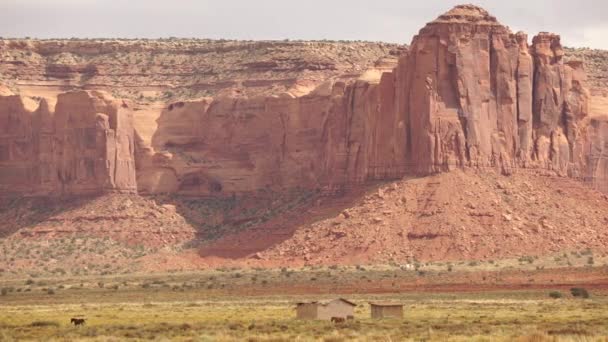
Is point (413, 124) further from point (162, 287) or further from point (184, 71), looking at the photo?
point (184, 71)

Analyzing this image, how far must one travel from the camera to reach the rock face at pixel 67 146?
13712cm

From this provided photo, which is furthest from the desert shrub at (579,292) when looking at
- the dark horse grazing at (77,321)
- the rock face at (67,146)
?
the rock face at (67,146)

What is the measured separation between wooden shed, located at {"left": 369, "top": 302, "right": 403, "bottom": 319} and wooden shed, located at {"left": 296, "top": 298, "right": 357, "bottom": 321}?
33.8 inches

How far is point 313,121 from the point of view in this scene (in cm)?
13850

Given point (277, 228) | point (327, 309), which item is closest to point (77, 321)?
point (327, 309)

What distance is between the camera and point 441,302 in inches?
3716

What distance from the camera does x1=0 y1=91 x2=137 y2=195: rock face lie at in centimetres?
13712

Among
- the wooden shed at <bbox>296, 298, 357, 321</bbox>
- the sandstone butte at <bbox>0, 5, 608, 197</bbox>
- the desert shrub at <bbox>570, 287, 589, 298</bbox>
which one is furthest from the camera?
the sandstone butte at <bbox>0, 5, 608, 197</bbox>

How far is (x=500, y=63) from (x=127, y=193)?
89.4ft

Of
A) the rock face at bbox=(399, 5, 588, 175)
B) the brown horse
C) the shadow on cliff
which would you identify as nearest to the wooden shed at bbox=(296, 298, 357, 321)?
the brown horse

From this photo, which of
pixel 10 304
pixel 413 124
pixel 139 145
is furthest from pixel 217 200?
pixel 10 304

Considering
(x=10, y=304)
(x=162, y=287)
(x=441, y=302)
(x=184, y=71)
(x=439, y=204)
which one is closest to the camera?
(x=441, y=302)

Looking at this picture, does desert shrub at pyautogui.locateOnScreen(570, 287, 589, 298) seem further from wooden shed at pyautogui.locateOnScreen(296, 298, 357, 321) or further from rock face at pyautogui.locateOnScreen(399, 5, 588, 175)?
rock face at pyautogui.locateOnScreen(399, 5, 588, 175)

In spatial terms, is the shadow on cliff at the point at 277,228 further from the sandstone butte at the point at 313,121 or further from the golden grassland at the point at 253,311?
the golden grassland at the point at 253,311
